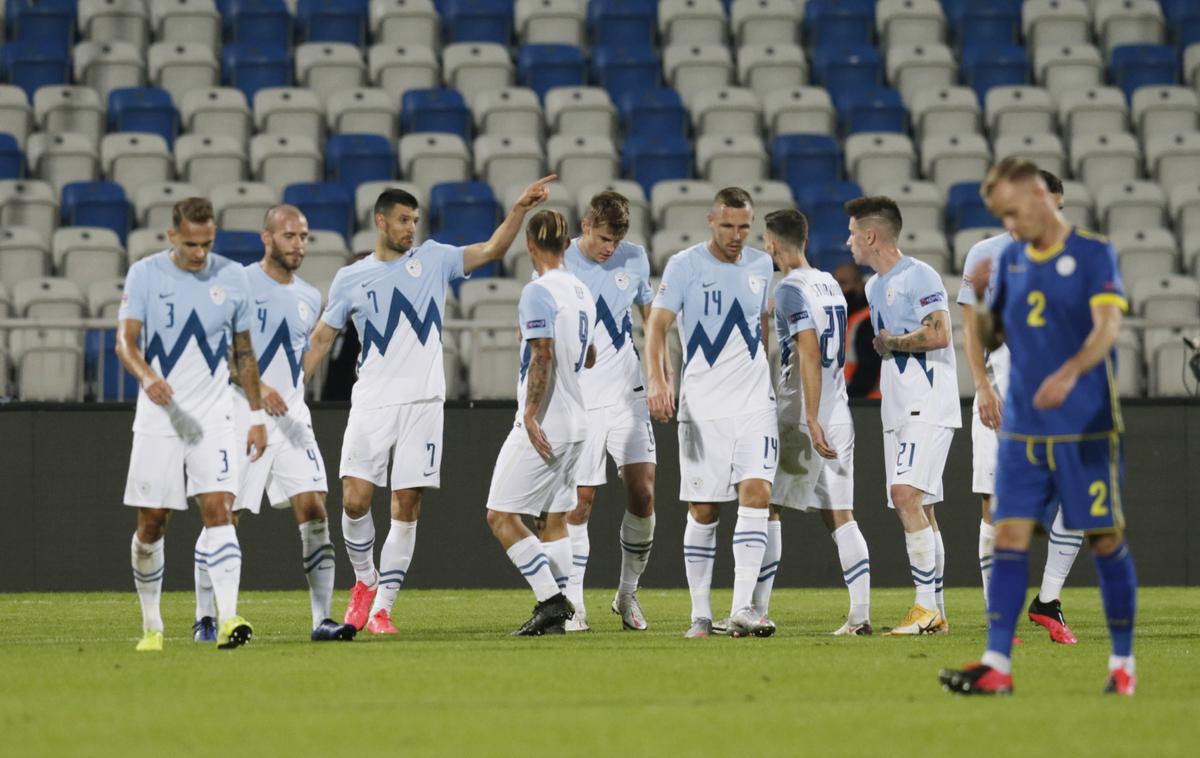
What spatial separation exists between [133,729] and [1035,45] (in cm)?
1714

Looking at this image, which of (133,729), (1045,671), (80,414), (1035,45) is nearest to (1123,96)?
(1035,45)

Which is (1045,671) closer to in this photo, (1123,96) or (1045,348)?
(1045,348)

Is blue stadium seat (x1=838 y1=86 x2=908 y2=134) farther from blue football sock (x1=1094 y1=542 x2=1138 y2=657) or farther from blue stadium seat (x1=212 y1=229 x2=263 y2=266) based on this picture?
blue football sock (x1=1094 y1=542 x2=1138 y2=657)

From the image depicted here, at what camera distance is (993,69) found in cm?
2062

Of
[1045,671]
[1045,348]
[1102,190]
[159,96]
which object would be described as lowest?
[1045,671]

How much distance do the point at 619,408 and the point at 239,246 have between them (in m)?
5.88

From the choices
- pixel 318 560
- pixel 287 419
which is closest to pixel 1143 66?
pixel 287 419

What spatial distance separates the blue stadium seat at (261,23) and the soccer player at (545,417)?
11386 millimetres

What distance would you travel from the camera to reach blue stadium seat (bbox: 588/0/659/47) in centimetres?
2083

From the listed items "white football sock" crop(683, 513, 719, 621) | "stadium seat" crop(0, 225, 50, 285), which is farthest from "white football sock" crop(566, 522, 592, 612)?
"stadium seat" crop(0, 225, 50, 285)

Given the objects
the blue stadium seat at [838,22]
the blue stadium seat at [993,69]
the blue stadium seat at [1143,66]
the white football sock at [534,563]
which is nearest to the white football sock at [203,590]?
the white football sock at [534,563]

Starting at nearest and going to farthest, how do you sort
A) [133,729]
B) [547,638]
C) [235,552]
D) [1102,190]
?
[133,729] → [235,552] → [547,638] → [1102,190]

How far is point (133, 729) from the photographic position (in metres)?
6.11

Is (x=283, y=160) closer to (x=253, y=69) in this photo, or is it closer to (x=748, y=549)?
(x=253, y=69)
